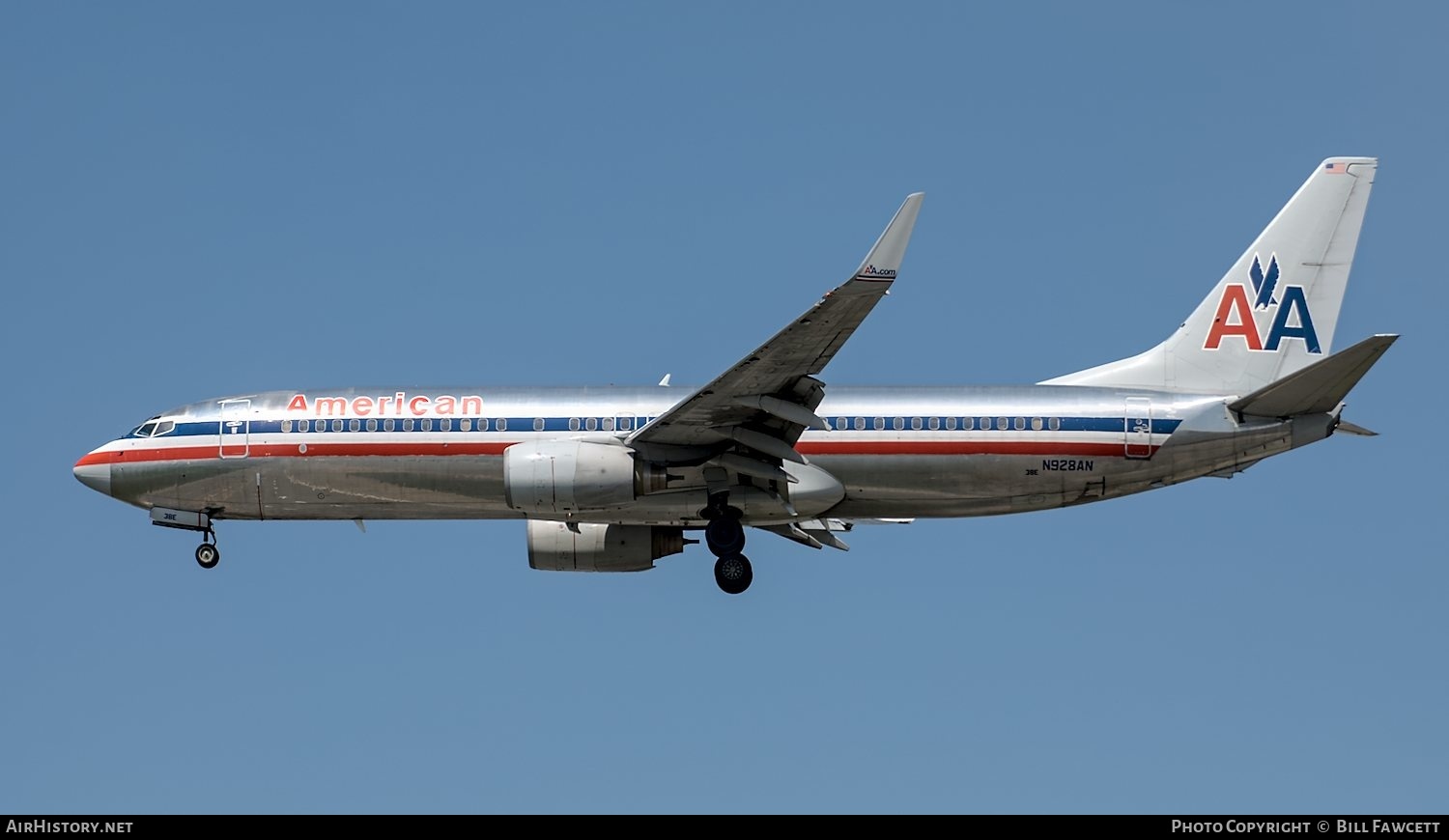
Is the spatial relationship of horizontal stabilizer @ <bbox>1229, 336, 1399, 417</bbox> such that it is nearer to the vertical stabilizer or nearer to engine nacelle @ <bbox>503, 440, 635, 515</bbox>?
the vertical stabilizer

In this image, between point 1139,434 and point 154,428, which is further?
point 154,428

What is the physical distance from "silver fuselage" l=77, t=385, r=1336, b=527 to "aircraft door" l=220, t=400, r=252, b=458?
41mm

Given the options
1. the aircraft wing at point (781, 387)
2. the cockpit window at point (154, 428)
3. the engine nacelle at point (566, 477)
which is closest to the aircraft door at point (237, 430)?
the cockpit window at point (154, 428)

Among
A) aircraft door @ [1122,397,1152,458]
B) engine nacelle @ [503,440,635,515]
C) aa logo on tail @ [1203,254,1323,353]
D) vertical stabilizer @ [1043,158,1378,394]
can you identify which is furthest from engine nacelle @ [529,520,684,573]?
aa logo on tail @ [1203,254,1323,353]

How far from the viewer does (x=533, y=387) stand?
43.1m

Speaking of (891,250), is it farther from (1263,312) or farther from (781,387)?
(1263,312)

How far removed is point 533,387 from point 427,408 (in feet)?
7.30

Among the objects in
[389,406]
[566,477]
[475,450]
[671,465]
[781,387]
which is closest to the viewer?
[781,387]

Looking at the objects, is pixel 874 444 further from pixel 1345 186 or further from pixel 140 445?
pixel 140 445

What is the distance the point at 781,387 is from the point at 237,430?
12484 millimetres

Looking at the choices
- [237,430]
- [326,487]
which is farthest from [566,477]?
[237,430]

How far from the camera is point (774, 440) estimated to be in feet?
130

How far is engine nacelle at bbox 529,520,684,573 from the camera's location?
43.8m

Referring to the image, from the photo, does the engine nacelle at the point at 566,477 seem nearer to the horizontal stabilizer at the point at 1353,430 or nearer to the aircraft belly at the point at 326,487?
the aircraft belly at the point at 326,487
